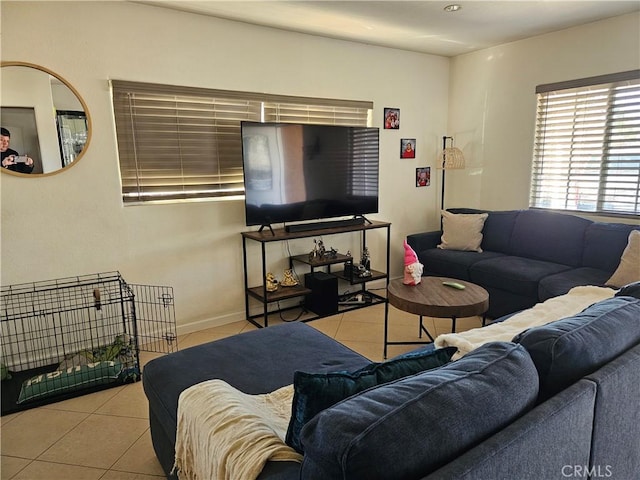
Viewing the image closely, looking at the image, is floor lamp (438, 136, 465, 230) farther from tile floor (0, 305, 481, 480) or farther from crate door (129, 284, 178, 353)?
crate door (129, 284, 178, 353)

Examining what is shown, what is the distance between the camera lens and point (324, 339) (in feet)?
7.11

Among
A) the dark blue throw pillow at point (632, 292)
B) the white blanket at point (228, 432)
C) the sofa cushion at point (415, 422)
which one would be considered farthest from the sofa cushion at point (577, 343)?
the white blanket at point (228, 432)

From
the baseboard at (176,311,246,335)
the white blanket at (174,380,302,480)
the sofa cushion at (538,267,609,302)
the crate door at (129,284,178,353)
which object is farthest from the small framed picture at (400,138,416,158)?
the white blanket at (174,380,302,480)

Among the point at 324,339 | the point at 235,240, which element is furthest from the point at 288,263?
the point at 324,339

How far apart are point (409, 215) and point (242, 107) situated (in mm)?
2224

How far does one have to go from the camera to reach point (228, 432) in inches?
47.5

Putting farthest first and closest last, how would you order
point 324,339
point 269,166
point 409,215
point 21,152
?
point 409,215 → point 269,166 → point 21,152 → point 324,339

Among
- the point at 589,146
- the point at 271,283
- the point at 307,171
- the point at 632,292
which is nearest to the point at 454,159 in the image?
the point at 589,146

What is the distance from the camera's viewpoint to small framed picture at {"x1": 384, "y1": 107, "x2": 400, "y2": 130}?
14.3 feet

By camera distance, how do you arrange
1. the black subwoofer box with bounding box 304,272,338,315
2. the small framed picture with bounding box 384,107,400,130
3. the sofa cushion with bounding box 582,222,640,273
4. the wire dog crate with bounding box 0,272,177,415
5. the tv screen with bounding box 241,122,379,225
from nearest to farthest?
1. the wire dog crate with bounding box 0,272,177,415
2. the sofa cushion with bounding box 582,222,640,273
3. the tv screen with bounding box 241,122,379,225
4. the black subwoofer box with bounding box 304,272,338,315
5. the small framed picture with bounding box 384,107,400,130

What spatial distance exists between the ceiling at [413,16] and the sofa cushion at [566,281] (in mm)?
2007

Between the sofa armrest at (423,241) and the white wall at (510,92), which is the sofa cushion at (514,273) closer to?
the sofa armrest at (423,241)

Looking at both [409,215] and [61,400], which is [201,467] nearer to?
[61,400]

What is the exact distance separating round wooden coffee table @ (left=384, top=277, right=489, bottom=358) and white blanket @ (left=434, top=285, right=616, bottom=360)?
405 mm
